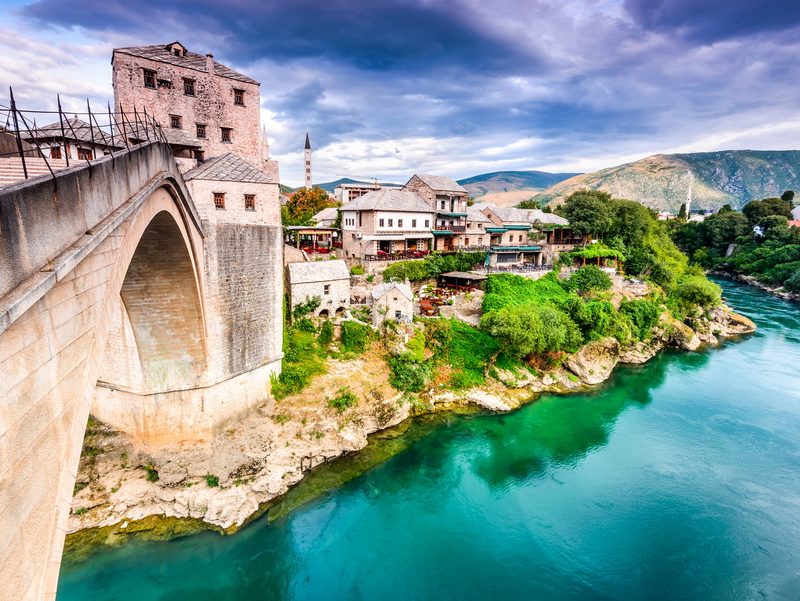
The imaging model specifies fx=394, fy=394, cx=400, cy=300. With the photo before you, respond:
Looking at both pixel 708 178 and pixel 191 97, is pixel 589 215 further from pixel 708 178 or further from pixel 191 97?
pixel 708 178

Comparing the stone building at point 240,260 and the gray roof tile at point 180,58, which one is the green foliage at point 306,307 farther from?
the gray roof tile at point 180,58

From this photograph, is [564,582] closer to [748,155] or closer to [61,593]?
[61,593]

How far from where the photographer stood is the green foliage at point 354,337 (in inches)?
822

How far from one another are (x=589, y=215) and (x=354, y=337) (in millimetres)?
28945

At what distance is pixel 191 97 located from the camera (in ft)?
53.1

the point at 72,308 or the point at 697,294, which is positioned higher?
the point at 72,308

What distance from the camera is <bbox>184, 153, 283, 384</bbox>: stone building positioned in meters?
14.1

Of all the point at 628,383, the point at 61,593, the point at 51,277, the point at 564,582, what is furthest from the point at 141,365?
the point at 628,383

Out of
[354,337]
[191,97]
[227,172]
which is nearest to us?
[227,172]

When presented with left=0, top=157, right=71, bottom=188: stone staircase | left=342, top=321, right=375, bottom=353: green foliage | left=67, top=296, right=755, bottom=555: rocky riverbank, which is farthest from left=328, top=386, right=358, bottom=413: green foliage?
left=0, top=157, right=71, bottom=188: stone staircase

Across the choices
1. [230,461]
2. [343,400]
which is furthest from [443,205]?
[230,461]

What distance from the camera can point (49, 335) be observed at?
181 inches

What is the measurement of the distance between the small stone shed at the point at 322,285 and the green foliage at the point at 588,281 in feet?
64.8

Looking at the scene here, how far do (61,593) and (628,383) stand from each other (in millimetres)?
29138
